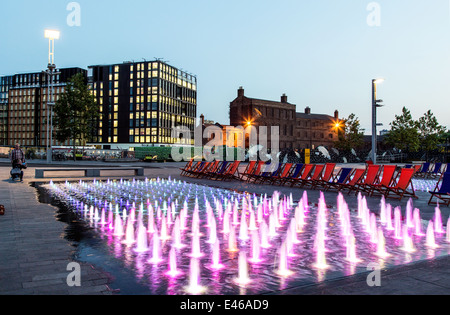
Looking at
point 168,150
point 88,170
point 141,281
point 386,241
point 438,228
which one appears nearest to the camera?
point 141,281

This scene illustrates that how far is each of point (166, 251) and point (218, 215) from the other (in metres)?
3.55

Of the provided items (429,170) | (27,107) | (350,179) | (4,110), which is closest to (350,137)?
(429,170)

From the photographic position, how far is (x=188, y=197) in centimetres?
1295

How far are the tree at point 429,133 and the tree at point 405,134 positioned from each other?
135 centimetres

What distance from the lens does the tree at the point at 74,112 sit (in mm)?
56375

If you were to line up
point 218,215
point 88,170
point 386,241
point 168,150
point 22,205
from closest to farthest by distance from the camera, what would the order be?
point 386,241, point 218,215, point 22,205, point 88,170, point 168,150

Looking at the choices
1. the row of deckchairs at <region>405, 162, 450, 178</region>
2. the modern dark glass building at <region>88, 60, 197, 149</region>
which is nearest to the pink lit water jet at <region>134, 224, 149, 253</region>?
the row of deckchairs at <region>405, 162, 450, 178</region>

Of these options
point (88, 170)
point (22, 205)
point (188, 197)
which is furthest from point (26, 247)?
point (88, 170)

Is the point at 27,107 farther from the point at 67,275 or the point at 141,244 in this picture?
the point at 67,275

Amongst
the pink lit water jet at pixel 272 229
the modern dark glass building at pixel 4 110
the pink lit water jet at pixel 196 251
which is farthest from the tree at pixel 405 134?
the modern dark glass building at pixel 4 110

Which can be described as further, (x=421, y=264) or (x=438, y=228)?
(x=438, y=228)

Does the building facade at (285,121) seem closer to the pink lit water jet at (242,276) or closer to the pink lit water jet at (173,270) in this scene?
the pink lit water jet at (173,270)

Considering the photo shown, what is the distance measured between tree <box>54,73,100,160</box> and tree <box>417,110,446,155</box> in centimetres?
4549
